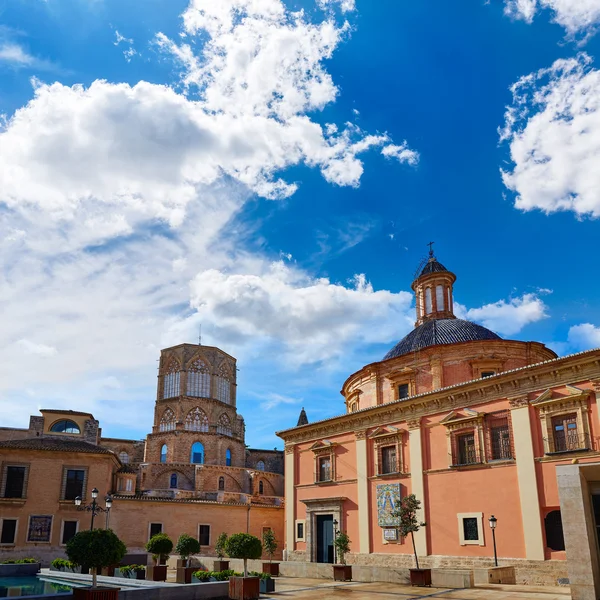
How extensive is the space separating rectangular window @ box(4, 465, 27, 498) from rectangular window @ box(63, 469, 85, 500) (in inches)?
93.5

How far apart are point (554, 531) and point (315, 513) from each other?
509 inches

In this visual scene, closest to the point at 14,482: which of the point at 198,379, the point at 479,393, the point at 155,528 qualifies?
the point at 155,528

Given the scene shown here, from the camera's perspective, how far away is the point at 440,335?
3062cm

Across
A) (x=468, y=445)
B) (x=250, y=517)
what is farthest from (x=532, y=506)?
(x=250, y=517)

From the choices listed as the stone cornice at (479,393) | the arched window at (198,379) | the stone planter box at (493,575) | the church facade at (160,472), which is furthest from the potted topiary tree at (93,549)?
the arched window at (198,379)

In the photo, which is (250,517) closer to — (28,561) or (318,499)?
(318,499)

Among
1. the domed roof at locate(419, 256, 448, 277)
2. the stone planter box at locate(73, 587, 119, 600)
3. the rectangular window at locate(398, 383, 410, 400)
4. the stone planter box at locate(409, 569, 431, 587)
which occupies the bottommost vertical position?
the stone planter box at locate(409, 569, 431, 587)

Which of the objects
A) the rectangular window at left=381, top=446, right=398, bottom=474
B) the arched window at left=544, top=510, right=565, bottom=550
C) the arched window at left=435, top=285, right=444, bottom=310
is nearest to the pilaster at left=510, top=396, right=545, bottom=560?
the arched window at left=544, top=510, right=565, bottom=550

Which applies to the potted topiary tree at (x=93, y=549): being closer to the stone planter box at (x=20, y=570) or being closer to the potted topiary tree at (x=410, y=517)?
the stone planter box at (x=20, y=570)

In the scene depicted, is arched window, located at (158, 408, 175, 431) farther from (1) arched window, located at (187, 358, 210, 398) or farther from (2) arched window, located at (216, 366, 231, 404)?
(2) arched window, located at (216, 366, 231, 404)

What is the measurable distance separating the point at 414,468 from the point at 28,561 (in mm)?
17088

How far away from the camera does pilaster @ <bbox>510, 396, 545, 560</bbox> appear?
20.1 m

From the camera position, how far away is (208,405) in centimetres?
5431

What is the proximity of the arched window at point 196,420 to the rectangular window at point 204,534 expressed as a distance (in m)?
15.8
